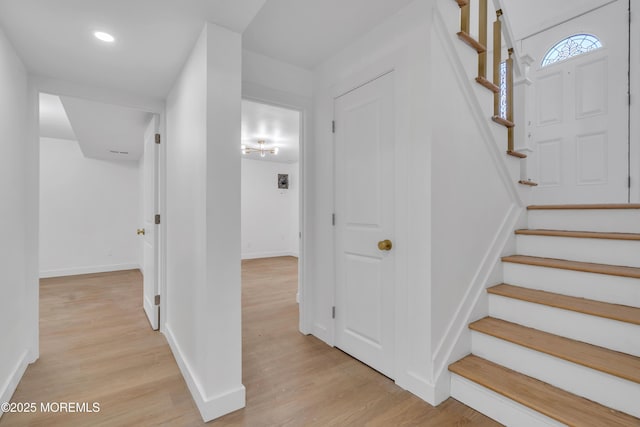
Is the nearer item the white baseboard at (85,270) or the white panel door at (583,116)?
the white panel door at (583,116)

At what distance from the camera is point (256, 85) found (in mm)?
2371

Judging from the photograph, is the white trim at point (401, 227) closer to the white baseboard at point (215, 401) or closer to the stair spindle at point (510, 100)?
the white baseboard at point (215, 401)

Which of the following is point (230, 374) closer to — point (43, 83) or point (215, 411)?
point (215, 411)

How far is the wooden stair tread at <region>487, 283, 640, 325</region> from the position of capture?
4.82ft

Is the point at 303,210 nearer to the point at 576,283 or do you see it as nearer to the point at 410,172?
the point at 410,172

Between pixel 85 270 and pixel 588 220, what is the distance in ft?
23.7

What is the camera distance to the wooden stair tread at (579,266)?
1599 millimetres

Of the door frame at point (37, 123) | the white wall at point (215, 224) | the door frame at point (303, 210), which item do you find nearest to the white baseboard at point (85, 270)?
the door frame at point (37, 123)

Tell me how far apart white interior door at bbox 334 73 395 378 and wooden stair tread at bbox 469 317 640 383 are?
0.62 m

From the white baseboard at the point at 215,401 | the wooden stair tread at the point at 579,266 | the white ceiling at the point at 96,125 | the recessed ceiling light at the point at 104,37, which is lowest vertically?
the white baseboard at the point at 215,401

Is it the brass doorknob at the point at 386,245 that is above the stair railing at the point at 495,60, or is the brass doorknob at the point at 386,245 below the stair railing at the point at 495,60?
below

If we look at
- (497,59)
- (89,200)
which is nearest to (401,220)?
(497,59)

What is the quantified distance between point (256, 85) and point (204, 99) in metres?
0.86

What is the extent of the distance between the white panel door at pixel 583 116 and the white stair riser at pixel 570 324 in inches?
77.5
